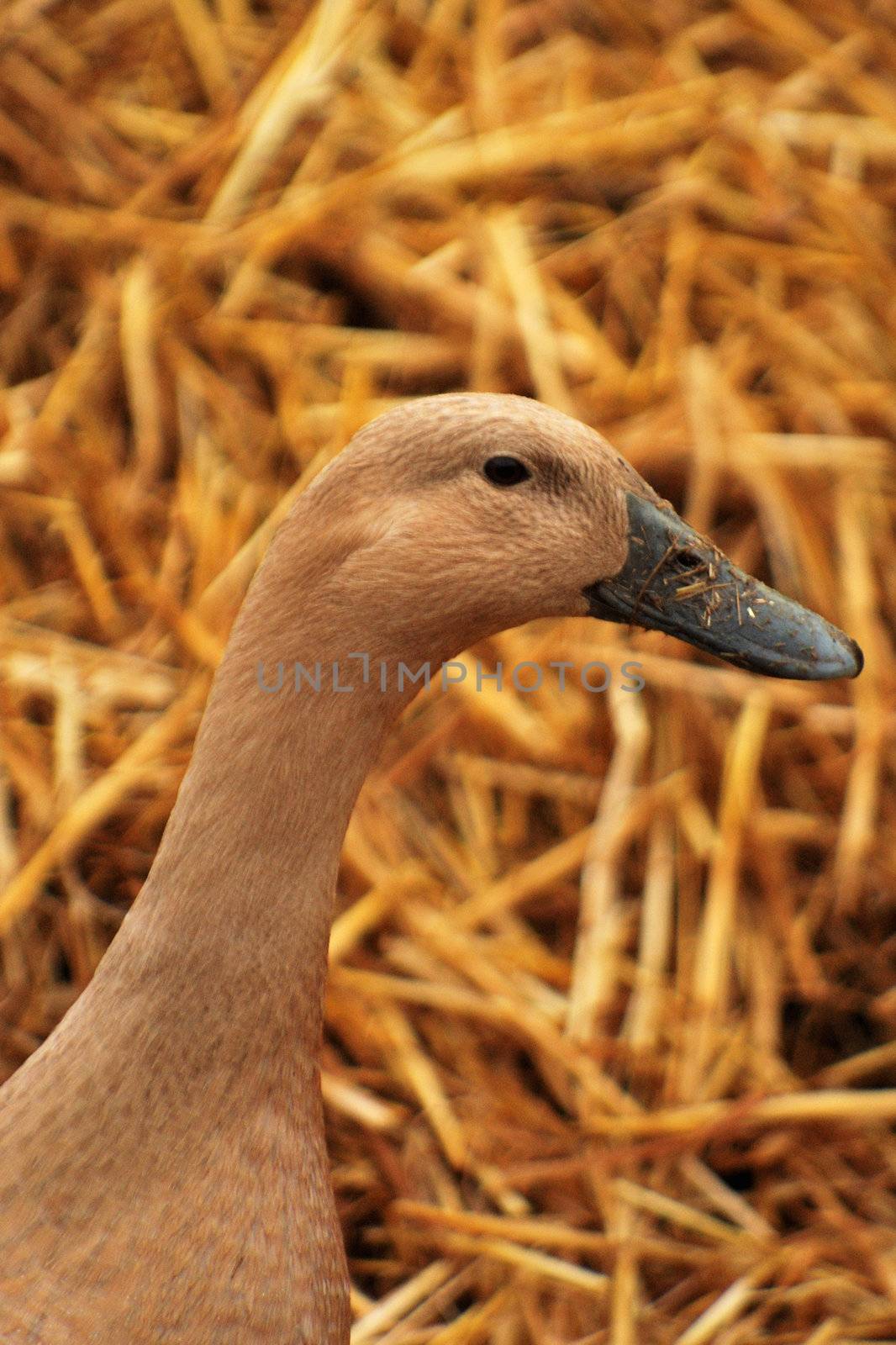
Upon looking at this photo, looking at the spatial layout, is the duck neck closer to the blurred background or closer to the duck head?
the duck head

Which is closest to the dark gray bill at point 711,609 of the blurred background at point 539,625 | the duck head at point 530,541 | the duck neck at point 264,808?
the duck head at point 530,541

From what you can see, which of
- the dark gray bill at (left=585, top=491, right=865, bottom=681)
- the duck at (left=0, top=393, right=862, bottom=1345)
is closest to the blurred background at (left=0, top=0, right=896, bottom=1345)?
the duck at (left=0, top=393, right=862, bottom=1345)

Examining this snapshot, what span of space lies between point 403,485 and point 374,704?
13cm

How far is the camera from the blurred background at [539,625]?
151 centimetres

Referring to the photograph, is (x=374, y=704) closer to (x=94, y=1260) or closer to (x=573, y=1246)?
(x=94, y=1260)

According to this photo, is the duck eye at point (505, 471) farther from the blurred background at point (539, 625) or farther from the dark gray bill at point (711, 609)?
the blurred background at point (539, 625)

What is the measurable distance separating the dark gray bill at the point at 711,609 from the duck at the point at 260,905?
3cm

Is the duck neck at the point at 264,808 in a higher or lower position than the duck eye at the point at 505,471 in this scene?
lower

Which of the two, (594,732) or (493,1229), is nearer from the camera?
(493,1229)

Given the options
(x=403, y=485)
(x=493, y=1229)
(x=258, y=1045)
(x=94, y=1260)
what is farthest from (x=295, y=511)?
(x=493, y=1229)

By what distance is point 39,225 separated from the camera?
196 cm

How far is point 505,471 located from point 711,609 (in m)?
0.18

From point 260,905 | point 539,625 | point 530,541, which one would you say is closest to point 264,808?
point 260,905

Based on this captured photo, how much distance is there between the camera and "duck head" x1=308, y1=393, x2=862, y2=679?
2.98 feet
